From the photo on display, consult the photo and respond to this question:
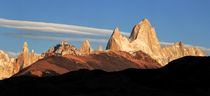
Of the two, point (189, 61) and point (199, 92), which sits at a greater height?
point (189, 61)

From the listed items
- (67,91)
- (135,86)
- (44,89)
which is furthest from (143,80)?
(44,89)

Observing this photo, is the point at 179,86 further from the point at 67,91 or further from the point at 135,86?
the point at 67,91

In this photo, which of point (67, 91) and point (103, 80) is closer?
point (67, 91)

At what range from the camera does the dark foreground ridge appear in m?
96.4

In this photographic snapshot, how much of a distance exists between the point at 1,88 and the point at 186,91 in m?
51.9

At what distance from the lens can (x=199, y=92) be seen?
96.1 meters

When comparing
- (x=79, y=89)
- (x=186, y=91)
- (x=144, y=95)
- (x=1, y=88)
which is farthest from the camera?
(x=1, y=88)

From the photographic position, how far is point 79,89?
109 metres

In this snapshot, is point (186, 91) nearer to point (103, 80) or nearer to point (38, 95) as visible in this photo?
point (103, 80)

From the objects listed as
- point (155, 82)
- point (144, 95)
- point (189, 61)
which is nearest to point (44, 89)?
point (144, 95)

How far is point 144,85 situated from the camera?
113188 millimetres

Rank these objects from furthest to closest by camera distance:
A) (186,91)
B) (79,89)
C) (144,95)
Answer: (79,89), (186,91), (144,95)

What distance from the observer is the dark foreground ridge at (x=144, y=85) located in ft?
316

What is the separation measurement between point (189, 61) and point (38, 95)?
47.5m
